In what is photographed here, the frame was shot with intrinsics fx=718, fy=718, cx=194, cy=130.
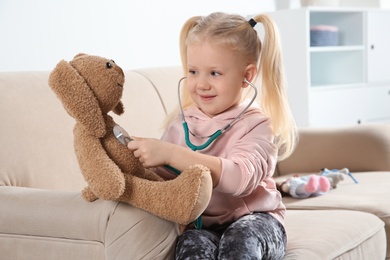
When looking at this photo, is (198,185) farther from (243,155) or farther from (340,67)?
(340,67)

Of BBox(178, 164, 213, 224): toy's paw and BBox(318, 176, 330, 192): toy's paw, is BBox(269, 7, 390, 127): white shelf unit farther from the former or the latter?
BBox(178, 164, 213, 224): toy's paw

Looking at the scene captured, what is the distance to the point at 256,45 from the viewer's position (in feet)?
5.91

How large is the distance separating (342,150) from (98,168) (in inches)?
63.2

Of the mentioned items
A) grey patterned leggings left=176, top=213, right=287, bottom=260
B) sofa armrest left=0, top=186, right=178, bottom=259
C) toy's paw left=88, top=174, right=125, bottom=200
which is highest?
toy's paw left=88, top=174, right=125, bottom=200

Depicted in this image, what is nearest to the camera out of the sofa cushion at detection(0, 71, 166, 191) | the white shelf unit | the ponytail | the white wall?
the ponytail

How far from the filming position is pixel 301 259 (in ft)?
5.62

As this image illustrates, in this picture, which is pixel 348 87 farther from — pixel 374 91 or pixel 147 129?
pixel 147 129

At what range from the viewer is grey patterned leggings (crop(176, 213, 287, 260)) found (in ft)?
5.10

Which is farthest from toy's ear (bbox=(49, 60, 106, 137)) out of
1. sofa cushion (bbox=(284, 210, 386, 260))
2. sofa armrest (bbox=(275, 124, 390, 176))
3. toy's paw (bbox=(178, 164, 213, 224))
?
sofa armrest (bbox=(275, 124, 390, 176))

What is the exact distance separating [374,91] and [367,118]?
0.18 meters

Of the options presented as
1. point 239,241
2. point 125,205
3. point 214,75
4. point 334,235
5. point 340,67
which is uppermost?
point 214,75

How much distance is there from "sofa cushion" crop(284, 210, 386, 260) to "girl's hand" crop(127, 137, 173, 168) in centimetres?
43

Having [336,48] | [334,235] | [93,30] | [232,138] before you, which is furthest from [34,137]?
[336,48]

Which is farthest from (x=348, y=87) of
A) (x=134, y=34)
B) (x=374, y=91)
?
(x=134, y=34)
